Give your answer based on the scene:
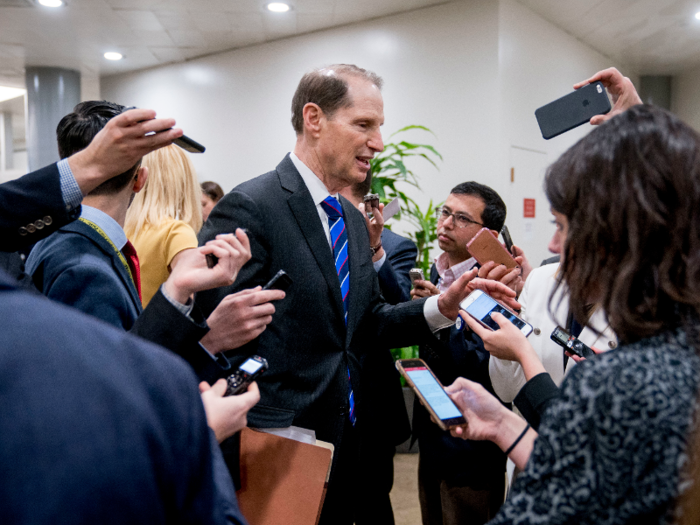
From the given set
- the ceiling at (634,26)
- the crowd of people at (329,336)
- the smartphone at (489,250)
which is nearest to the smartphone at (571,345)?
the crowd of people at (329,336)

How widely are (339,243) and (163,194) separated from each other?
94 cm

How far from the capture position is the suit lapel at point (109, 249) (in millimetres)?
1176

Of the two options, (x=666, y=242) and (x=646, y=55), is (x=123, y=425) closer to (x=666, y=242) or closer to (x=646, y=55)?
(x=666, y=242)

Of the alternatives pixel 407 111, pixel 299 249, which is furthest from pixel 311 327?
pixel 407 111

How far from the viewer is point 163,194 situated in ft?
7.19

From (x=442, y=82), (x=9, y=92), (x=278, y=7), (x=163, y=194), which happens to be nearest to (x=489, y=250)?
(x=163, y=194)

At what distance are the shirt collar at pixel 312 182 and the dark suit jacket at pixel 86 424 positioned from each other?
46.6 inches

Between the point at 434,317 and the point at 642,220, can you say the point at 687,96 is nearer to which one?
the point at 434,317

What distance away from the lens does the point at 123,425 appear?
45cm

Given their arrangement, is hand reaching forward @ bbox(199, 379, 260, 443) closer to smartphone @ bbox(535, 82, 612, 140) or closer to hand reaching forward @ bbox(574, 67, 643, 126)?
smartphone @ bbox(535, 82, 612, 140)

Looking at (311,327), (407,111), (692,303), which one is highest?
(407,111)

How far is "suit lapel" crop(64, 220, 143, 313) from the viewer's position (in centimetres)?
118

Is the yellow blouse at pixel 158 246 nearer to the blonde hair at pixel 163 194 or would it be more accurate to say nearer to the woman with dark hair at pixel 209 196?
the blonde hair at pixel 163 194

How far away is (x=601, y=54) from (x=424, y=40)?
2548 millimetres
